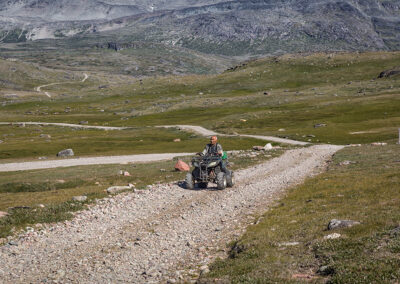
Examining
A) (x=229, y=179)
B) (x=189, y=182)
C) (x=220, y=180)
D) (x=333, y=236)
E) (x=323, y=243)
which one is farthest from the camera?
(x=229, y=179)

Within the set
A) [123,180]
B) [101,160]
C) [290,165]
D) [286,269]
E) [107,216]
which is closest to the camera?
[286,269]

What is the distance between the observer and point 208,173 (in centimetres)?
3278

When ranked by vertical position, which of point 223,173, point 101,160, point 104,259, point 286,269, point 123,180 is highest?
point 286,269

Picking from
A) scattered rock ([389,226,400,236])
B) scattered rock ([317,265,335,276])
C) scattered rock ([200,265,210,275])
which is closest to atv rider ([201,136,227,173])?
scattered rock ([200,265,210,275])

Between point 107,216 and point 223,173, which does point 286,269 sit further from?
point 223,173

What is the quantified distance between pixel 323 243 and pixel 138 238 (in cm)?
912

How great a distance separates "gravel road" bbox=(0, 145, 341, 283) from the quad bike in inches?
35.2

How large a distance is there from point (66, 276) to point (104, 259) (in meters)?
1.93

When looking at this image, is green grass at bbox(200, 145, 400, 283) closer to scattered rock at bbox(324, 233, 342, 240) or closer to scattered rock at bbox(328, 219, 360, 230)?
scattered rock at bbox(324, 233, 342, 240)

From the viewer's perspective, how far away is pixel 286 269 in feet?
43.5

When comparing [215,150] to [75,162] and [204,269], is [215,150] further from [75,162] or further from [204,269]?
[75,162]

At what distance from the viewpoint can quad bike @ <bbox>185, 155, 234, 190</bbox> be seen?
3244 cm

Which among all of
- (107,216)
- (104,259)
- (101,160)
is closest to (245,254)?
(104,259)

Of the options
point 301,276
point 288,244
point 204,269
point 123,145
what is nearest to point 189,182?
point 288,244
